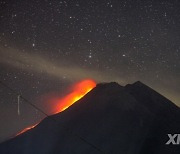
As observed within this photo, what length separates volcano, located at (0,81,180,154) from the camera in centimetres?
5053

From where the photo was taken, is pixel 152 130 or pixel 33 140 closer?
pixel 152 130

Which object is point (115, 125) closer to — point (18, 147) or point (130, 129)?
point (130, 129)

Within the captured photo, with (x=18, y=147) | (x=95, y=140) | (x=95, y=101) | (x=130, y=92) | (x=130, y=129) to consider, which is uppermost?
(x=130, y=92)

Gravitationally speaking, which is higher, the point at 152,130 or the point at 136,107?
the point at 136,107

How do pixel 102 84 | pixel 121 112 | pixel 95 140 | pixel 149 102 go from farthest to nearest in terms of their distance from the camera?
pixel 102 84
pixel 149 102
pixel 121 112
pixel 95 140


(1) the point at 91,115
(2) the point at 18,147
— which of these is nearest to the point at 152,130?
(1) the point at 91,115

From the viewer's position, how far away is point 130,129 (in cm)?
5366

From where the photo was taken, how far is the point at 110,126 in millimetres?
54250

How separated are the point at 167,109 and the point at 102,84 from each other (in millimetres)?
15119

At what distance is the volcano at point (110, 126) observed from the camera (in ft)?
166

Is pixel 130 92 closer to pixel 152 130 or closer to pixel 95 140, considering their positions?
pixel 152 130

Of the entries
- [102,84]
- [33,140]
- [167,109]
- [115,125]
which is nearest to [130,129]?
[115,125]

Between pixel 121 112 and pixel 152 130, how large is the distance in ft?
22.8

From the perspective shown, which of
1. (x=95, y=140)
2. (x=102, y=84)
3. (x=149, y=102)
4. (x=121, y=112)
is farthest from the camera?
(x=102, y=84)
